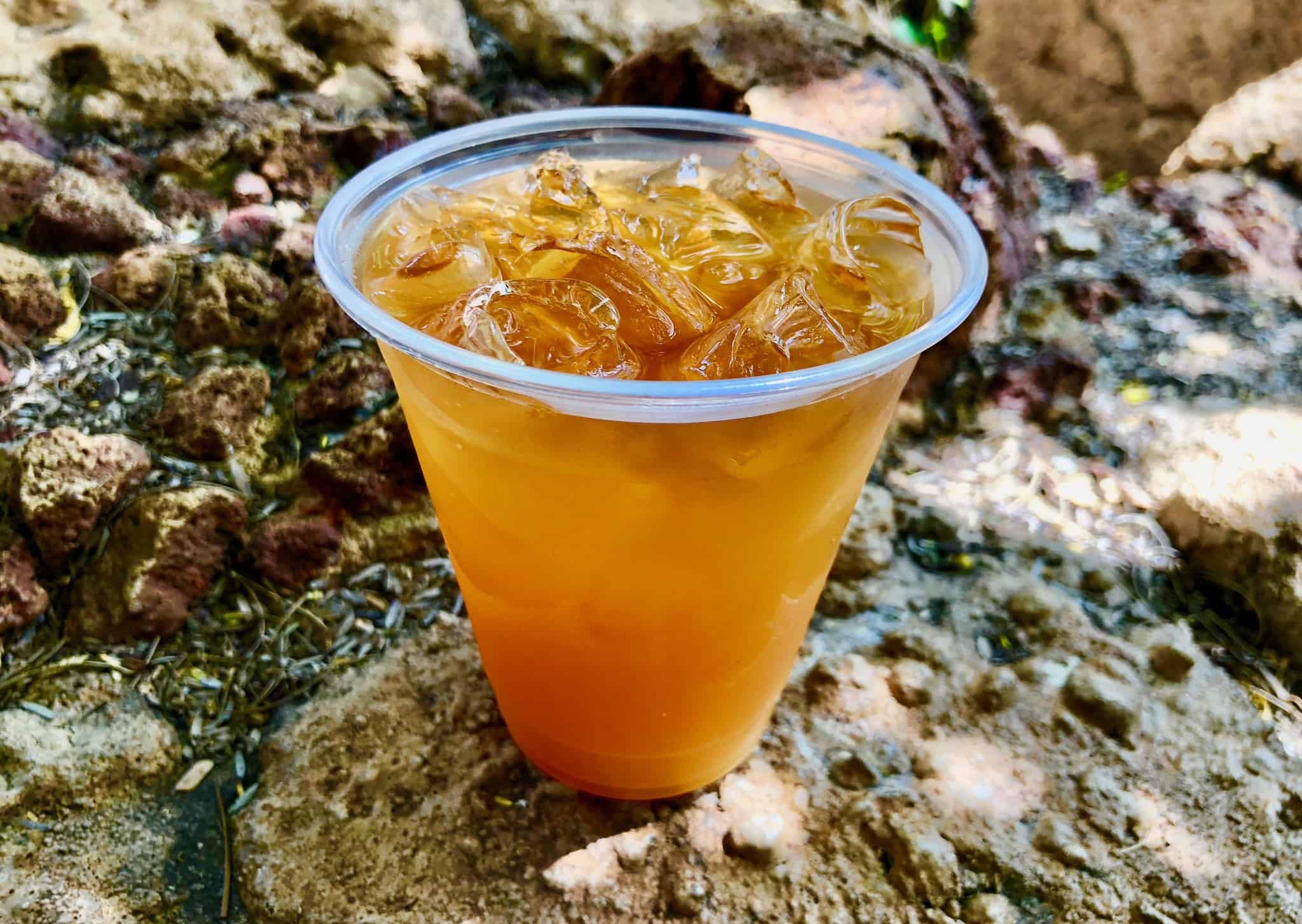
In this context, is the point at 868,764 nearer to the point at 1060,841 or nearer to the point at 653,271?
the point at 1060,841

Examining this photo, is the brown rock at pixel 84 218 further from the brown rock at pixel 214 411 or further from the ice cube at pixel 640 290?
the ice cube at pixel 640 290

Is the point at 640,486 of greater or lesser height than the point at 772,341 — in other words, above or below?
below

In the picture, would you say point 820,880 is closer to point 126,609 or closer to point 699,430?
point 699,430

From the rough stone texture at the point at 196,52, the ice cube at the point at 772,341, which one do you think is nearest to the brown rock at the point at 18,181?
the rough stone texture at the point at 196,52

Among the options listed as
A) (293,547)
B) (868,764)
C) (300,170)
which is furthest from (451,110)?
(868,764)

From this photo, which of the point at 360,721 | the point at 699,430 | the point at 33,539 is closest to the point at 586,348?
the point at 699,430

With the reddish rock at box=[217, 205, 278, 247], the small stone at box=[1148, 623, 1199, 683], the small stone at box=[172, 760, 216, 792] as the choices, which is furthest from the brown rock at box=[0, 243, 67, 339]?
the small stone at box=[1148, 623, 1199, 683]

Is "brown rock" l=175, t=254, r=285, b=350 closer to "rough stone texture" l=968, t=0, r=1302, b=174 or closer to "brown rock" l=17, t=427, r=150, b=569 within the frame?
"brown rock" l=17, t=427, r=150, b=569
